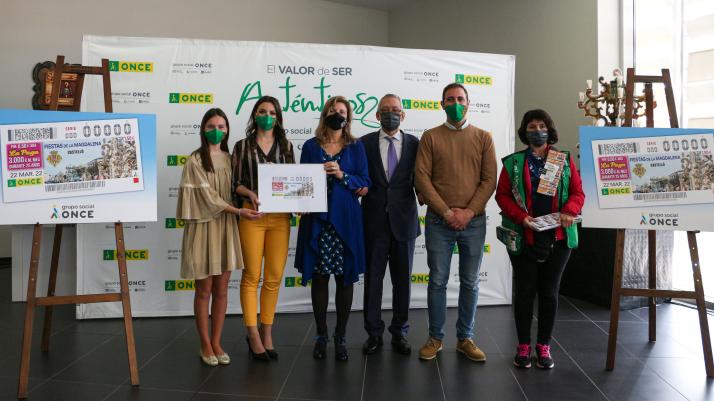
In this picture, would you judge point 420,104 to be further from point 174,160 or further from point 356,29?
point 356,29

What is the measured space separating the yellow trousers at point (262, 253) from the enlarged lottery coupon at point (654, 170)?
5.90 ft

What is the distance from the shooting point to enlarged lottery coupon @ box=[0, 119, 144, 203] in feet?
8.39

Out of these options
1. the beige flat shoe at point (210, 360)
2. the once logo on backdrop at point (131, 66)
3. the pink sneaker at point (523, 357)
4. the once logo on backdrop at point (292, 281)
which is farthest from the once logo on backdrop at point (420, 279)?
the once logo on backdrop at point (131, 66)

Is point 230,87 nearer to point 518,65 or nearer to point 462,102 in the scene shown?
point 462,102

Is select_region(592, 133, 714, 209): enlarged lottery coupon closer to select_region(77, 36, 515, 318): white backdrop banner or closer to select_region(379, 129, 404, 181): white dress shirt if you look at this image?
select_region(379, 129, 404, 181): white dress shirt

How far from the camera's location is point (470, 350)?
2.96 metres

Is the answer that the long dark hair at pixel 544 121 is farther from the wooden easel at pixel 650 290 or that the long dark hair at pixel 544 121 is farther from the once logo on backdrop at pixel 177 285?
the once logo on backdrop at pixel 177 285

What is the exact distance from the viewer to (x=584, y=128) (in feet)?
9.55

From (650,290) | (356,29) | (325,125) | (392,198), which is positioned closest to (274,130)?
(325,125)

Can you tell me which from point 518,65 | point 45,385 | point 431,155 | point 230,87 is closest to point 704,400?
point 431,155

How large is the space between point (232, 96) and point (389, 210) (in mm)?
1730

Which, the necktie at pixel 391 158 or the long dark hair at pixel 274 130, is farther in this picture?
the necktie at pixel 391 158

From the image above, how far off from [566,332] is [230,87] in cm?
300

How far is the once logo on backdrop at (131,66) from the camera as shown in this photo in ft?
12.5
